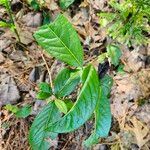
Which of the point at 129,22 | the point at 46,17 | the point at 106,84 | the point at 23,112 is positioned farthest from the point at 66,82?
the point at 46,17

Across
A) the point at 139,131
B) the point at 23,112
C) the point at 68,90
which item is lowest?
the point at 139,131

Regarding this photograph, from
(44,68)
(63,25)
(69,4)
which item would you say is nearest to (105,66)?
(44,68)

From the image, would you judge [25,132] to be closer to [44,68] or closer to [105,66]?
[44,68]

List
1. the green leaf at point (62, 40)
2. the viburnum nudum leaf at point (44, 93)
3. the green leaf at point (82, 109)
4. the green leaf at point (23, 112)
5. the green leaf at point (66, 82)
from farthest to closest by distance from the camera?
the green leaf at point (23, 112)
the viburnum nudum leaf at point (44, 93)
the green leaf at point (66, 82)
the green leaf at point (62, 40)
the green leaf at point (82, 109)

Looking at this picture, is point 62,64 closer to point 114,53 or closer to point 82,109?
point 114,53

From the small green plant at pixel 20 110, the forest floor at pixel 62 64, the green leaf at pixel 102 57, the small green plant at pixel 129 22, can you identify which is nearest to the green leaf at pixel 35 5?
the forest floor at pixel 62 64

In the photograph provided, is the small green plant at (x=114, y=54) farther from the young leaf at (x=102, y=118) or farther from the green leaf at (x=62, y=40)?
the green leaf at (x=62, y=40)

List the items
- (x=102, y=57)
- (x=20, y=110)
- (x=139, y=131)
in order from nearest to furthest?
(x=139, y=131), (x=20, y=110), (x=102, y=57)
